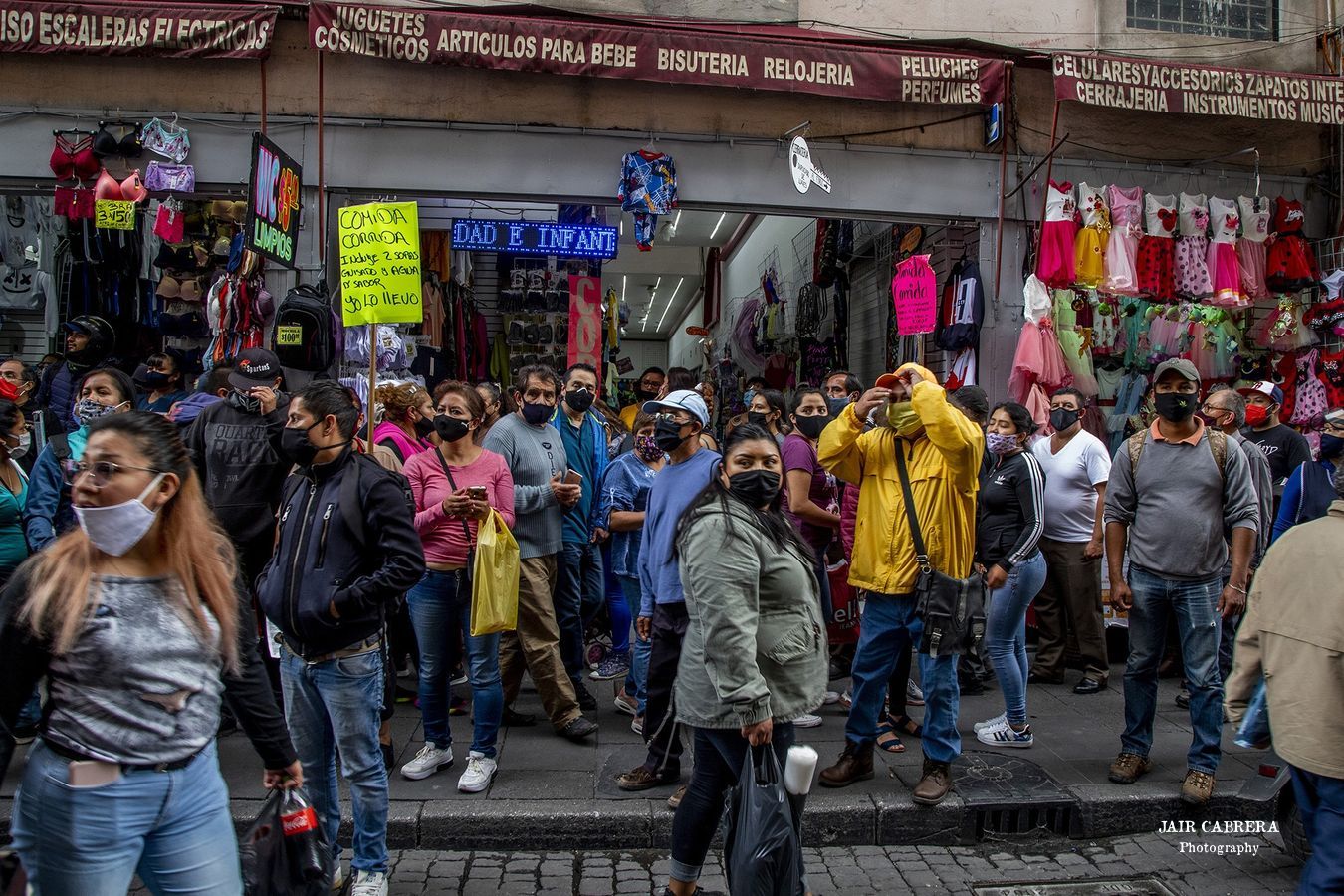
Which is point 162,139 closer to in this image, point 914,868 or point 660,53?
point 660,53

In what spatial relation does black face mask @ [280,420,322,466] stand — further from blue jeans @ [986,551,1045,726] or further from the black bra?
the black bra

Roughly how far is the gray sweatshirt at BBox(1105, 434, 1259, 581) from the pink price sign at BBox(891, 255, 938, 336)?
3680 millimetres

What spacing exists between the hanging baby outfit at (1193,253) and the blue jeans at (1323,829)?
23.0ft

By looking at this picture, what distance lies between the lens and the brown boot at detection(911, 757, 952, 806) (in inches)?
194

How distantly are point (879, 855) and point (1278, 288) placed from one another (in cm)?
759

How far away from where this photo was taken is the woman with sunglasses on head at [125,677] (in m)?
2.46

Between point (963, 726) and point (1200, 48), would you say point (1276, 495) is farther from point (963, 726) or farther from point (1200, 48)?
point (1200, 48)

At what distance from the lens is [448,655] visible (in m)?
5.20

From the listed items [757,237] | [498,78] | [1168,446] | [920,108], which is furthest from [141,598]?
[757,237]

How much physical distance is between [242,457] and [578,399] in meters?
2.06

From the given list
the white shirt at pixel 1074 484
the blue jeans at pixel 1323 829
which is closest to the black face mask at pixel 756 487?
the blue jeans at pixel 1323 829

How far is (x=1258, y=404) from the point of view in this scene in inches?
295

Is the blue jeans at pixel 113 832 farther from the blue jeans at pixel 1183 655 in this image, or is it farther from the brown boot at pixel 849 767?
the blue jeans at pixel 1183 655

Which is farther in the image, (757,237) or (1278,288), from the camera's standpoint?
(757,237)
